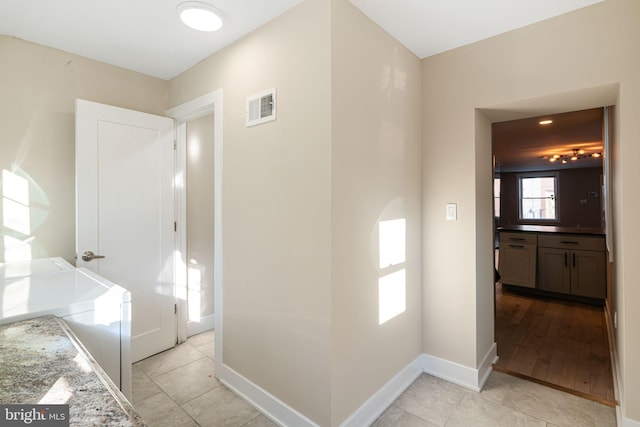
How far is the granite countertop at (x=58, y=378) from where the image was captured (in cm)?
73

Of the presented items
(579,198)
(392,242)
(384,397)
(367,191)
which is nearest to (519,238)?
(392,242)

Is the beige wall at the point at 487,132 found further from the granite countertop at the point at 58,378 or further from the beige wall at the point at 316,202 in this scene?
the granite countertop at the point at 58,378

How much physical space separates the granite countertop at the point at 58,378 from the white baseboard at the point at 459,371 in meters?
2.30

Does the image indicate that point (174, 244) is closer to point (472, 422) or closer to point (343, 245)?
point (343, 245)

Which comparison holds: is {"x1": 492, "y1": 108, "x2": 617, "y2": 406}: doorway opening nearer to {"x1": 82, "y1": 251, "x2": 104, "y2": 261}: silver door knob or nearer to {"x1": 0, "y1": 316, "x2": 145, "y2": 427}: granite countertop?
{"x1": 0, "y1": 316, "x2": 145, "y2": 427}: granite countertop

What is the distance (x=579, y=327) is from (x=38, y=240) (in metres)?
5.00

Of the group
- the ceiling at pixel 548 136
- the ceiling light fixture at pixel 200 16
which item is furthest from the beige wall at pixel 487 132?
the ceiling light fixture at pixel 200 16

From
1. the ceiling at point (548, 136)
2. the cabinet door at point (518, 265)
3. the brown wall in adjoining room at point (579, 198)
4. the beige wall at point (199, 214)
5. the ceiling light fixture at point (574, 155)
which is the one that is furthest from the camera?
the brown wall in adjoining room at point (579, 198)

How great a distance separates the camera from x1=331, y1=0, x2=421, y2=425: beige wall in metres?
Result: 1.78

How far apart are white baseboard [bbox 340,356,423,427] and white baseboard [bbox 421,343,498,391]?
84 millimetres

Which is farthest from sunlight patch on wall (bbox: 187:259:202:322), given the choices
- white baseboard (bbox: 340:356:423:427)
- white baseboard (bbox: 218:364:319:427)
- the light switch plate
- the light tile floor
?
the light switch plate

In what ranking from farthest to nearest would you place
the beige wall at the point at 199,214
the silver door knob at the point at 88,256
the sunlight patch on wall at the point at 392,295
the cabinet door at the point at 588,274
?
the cabinet door at the point at 588,274
the beige wall at the point at 199,214
the silver door knob at the point at 88,256
the sunlight patch on wall at the point at 392,295

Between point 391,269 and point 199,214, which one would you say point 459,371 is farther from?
point 199,214

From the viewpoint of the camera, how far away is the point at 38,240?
7.83 ft
